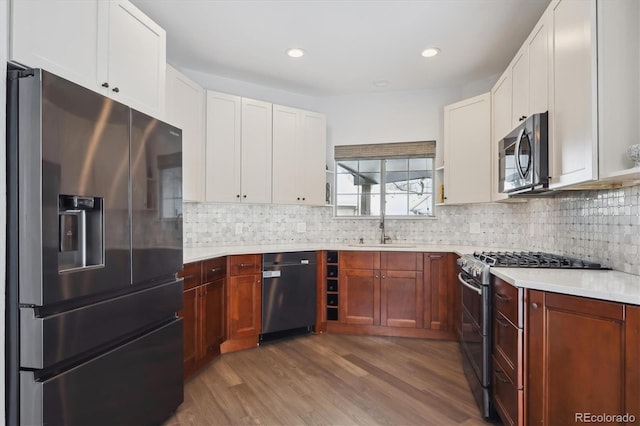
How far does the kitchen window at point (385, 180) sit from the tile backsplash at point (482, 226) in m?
0.16

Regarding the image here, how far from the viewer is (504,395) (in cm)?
195

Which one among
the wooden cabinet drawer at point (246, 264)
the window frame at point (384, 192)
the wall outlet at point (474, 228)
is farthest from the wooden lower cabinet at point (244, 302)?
the wall outlet at point (474, 228)

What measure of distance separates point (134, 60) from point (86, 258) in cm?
117

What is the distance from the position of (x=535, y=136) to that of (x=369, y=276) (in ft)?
6.66

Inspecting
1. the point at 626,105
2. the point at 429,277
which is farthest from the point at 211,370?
the point at 626,105

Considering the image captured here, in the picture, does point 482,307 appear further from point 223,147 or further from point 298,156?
point 223,147

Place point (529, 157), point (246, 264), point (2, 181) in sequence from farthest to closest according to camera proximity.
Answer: point (246, 264), point (529, 157), point (2, 181)

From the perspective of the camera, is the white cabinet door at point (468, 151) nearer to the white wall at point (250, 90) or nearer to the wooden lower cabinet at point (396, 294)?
the wooden lower cabinet at point (396, 294)

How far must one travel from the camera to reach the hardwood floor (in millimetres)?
2139

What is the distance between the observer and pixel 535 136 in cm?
209

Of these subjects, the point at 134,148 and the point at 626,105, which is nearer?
the point at 626,105

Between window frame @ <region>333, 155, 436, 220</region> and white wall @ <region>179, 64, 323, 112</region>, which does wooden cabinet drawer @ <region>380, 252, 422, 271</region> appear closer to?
window frame @ <region>333, 155, 436, 220</region>

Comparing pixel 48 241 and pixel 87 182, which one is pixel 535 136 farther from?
pixel 48 241

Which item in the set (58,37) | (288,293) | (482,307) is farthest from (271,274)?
(58,37)
